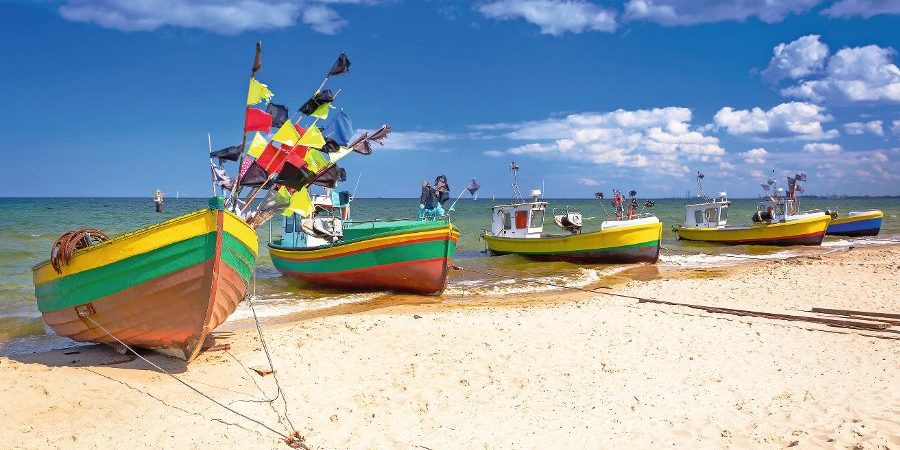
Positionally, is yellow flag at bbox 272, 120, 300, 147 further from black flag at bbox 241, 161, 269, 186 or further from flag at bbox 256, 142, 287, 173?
black flag at bbox 241, 161, 269, 186

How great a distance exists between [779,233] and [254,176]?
28211 mm

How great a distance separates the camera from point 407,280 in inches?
595

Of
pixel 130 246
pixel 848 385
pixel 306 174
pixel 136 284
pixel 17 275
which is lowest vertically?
pixel 17 275

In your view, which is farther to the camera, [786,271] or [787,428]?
[786,271]

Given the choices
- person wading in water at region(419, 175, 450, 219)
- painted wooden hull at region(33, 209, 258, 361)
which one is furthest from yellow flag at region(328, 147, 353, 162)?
person wading in water at region(419, 175, 450, 219)

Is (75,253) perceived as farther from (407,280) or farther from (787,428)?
(787,428)

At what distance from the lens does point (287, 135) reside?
8.61 metres

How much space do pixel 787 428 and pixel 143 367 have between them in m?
8.14

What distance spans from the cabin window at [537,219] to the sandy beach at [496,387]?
1357cm

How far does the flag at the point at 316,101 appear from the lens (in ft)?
29.9

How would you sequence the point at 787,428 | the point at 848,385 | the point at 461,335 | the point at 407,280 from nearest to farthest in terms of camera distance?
the point at 787,428, the point at 848,385, the point at 461,335, the point at 407,280

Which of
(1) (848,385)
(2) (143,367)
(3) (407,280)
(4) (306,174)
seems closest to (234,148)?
(4) (306,174)

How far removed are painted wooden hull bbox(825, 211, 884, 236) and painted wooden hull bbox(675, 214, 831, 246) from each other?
7502mm

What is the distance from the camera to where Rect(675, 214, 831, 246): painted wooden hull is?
28312 mm
